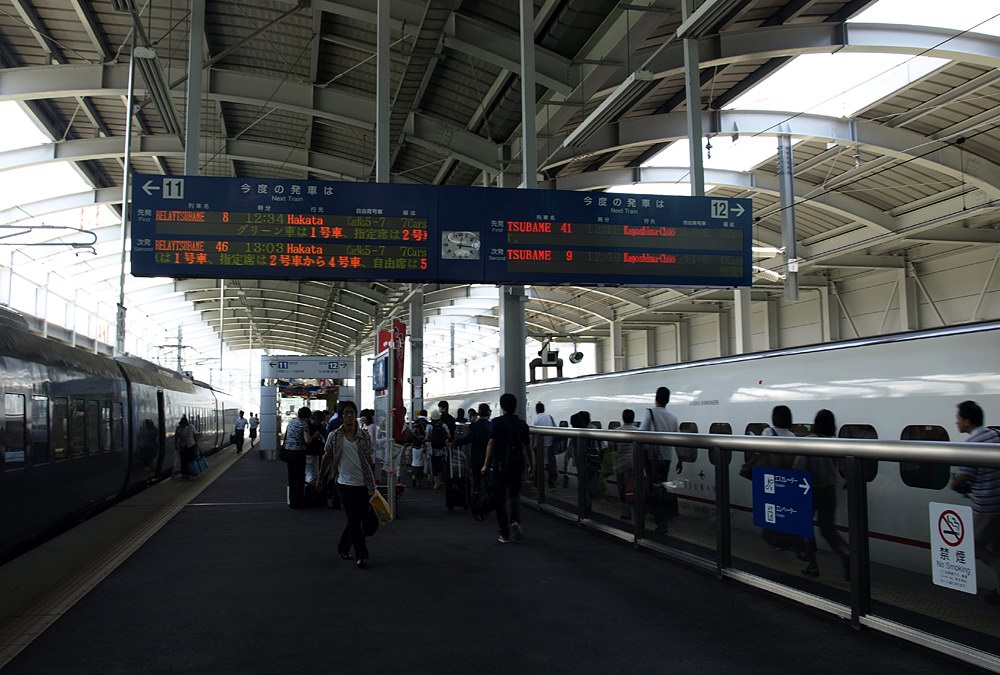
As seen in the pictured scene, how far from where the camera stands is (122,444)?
14992 mm

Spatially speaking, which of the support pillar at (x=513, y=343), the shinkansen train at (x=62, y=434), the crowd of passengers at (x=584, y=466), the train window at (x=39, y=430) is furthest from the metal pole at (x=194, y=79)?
the support pillar at (x=513, y=343)

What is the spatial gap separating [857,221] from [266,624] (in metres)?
21.9

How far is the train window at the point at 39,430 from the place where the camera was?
31.0 ft

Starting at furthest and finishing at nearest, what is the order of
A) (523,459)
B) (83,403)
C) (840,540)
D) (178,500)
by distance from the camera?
(178,500)
(83,403)
(523,459)
(840,540)

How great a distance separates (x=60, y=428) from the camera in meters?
10.7

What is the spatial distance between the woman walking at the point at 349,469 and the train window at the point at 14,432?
10.3 feet

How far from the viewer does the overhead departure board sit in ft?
37.0

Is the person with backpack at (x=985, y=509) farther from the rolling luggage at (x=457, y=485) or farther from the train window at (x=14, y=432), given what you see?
the rolling luggage at (x=457, y=485)

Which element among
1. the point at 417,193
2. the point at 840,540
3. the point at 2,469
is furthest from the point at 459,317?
the point at 840,540

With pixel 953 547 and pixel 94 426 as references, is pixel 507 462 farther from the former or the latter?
pixel 94 426

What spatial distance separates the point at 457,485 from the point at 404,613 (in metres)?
6.78

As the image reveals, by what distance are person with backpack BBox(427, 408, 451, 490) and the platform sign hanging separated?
415 inches

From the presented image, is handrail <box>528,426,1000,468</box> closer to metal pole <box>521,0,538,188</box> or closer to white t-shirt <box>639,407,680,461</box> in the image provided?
white t-shirt <box>639,407,680,461</box>

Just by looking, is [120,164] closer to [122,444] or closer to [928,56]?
[122,444]
